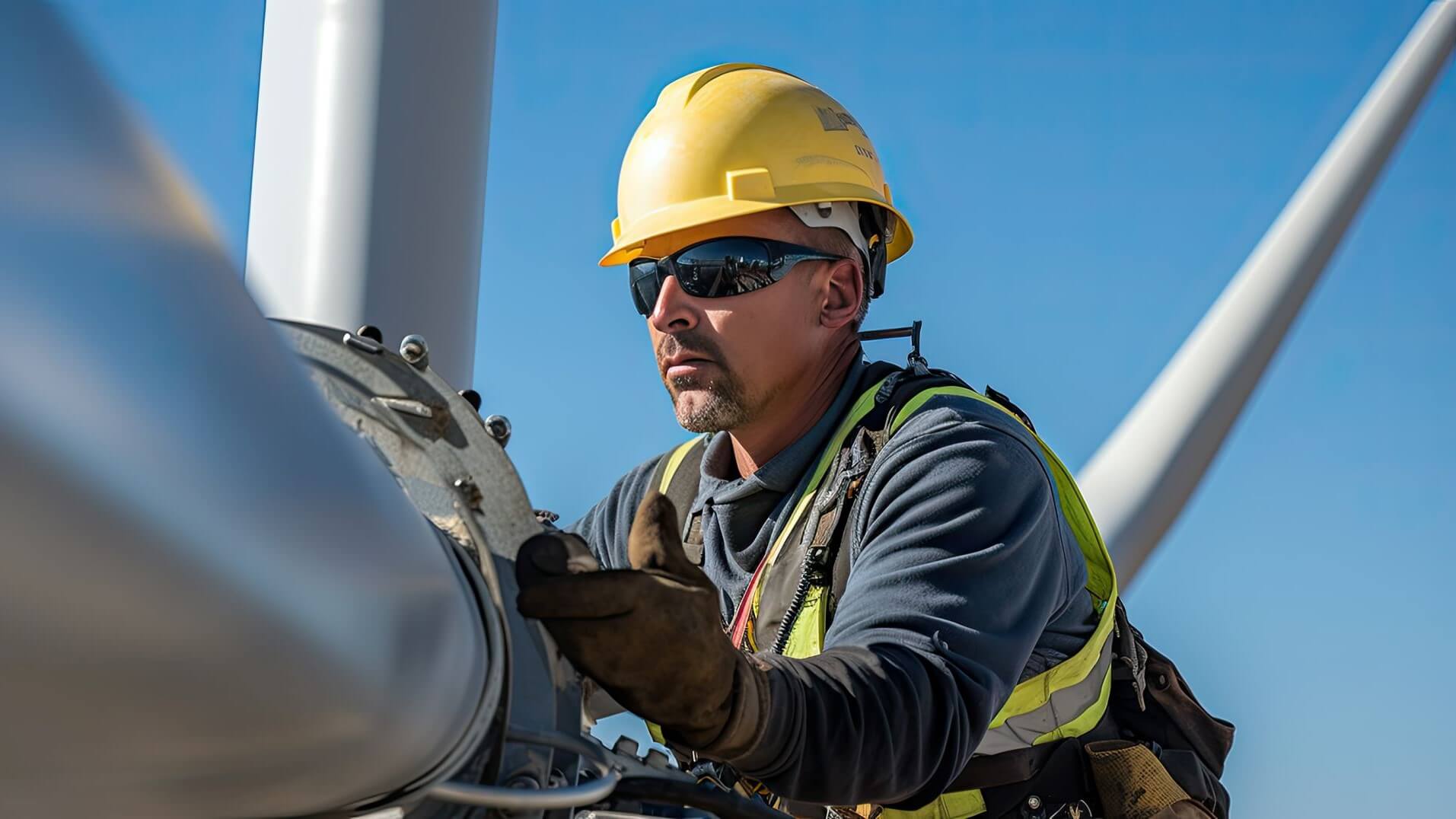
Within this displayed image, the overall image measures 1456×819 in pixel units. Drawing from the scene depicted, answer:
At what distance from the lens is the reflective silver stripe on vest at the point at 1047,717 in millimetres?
2896

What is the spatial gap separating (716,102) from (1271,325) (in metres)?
3.12

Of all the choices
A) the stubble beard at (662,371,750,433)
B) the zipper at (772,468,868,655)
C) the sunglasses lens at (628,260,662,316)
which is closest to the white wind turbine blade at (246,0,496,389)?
the sunglasses lens at (628,260,662,316)

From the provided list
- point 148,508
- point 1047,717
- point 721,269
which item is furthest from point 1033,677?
point 148,508

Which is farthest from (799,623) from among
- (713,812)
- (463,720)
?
(463,720)

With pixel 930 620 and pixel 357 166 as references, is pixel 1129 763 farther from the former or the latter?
pixel 357 166

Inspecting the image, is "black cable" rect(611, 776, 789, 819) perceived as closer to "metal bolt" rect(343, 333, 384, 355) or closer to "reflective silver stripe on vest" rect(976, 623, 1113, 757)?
"metal bolt" rect(343, 333, 384, 355)

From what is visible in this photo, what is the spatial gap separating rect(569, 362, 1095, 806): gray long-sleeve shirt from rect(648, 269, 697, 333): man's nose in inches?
25.4

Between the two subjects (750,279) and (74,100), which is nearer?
(74,100)

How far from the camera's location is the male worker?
5.91 ft

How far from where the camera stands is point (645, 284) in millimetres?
3336

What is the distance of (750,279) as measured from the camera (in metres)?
3.27

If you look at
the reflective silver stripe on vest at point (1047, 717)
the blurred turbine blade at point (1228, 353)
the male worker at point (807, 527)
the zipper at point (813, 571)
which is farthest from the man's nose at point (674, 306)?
the blurred turbine blade at point (1228, 353)

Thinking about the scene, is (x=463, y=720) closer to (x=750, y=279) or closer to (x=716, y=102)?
(x=750, y=279)

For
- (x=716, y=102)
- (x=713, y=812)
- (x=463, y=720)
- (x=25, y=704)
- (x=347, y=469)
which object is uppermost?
(x=716, y=102)
